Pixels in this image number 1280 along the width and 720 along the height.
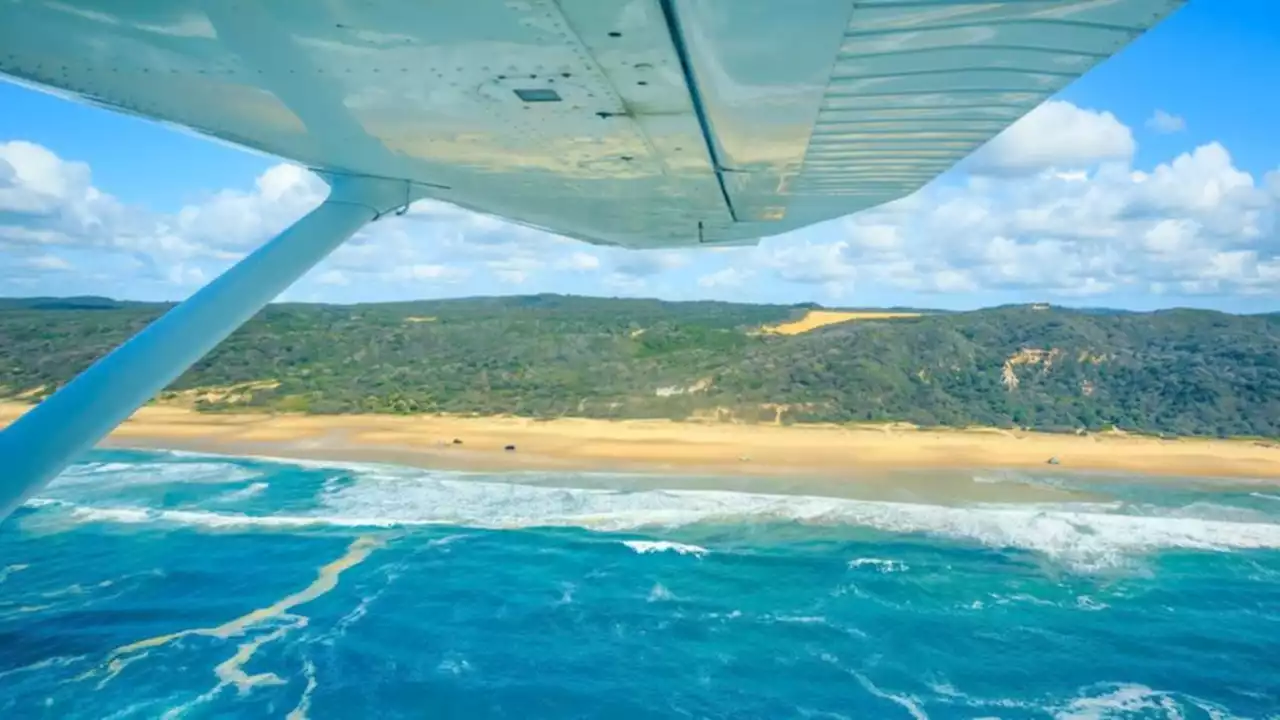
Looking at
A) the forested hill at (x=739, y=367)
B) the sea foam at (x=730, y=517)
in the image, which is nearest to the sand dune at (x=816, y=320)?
the forested hill at (x=739, y=367)

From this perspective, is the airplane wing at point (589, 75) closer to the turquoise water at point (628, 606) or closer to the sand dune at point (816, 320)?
the turquoise water at point (628, 606)

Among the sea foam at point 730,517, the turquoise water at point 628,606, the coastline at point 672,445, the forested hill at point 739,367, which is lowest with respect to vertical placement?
the turquoise water at point 628,606

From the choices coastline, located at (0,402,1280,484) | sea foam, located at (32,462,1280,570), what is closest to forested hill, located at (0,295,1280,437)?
coastline, located at (0,402,1280,484)

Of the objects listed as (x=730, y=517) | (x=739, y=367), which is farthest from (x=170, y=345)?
(x=739, y=367)

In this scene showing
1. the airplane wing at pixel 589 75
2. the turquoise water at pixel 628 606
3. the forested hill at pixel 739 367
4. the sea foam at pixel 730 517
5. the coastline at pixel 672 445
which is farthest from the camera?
the forested hill at pixel 739 367

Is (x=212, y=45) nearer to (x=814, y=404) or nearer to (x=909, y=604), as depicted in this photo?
(x=909, y=604)

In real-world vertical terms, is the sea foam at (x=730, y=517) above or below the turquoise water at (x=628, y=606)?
above
